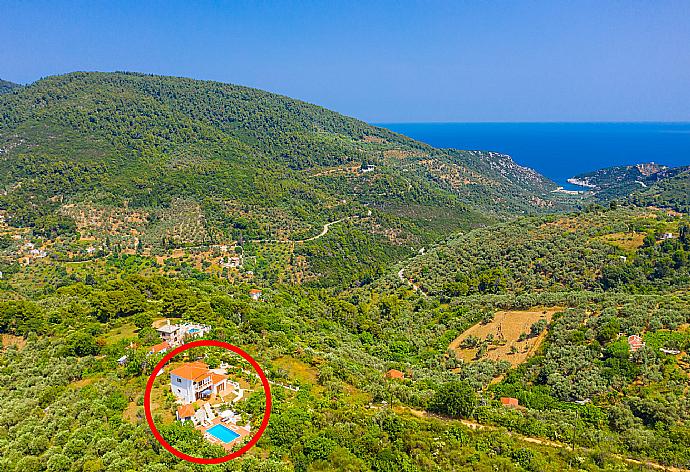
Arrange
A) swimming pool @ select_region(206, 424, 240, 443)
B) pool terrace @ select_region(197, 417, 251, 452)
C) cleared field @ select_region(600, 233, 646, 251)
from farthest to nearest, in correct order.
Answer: cleared field @ select_region(600, 233, 646, 251) < swimming pool @ select_region(206, 424, 240, 443) < pool terrace @ select_region(197, 417, 251, 452)

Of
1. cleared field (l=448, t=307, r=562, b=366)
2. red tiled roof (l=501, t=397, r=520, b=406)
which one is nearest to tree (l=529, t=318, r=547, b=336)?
cleared field (l=448, t=307, r=562, b=366)

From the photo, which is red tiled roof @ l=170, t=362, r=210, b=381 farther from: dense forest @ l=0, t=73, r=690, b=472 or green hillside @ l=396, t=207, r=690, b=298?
green hillside @ l=396, t=207, r=690, b=298

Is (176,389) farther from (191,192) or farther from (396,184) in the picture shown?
(396,184)

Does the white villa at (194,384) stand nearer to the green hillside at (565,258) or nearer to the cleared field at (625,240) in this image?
the green hillside at (565,258)

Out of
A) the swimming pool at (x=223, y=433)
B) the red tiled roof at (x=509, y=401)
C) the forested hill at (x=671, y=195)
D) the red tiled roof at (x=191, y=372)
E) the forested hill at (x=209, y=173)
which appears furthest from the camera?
the forested hill at (x=671, y=195)

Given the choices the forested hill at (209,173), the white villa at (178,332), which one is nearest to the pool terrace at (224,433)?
the white villa at (178,332)

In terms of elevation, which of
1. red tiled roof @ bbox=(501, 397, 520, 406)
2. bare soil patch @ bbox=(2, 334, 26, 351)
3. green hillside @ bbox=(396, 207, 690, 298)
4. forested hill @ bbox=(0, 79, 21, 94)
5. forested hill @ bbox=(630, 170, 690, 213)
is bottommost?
bare soil patch @ bbox=(2, 334, 26, 351)
